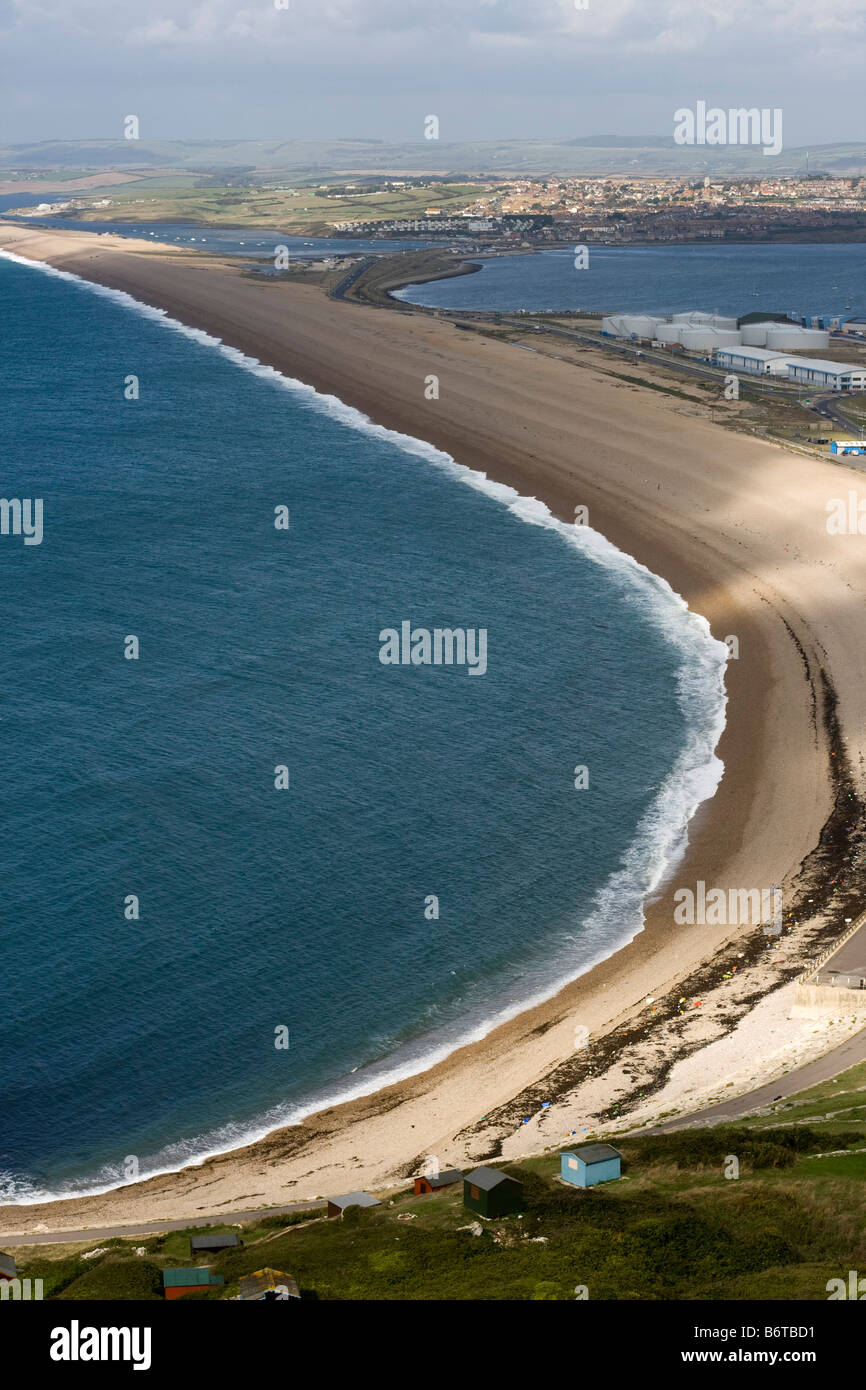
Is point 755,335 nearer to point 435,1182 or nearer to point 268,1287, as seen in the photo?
point 435,1182

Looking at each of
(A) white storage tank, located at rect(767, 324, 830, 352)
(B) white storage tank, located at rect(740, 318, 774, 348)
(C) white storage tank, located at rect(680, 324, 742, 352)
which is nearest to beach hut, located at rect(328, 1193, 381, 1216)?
(C) white storage tank, located at rect(680, 324, 742, 352)

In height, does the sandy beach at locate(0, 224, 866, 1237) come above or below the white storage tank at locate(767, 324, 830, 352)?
below

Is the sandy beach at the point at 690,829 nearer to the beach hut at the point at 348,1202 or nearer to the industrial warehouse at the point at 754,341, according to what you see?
the beach hut at the point at 348,1202

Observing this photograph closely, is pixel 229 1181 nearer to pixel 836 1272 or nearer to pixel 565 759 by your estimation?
pixel 836 1272

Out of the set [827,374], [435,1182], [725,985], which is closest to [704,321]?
[827,374]

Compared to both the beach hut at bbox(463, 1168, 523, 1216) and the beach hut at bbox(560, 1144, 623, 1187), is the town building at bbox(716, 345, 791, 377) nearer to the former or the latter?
the beach hut at bbox(560, 1144, 623, 1187)

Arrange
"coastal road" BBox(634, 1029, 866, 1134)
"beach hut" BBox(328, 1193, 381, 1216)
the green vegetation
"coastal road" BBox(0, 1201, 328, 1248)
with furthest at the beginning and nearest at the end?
1. "coastal road" BBox(634, 1029, 866, 1134)
2. "coastal road" BBox(0, 1201, 328, 1248)
3. "beach hut" BBox(328, 1193, 381, 1216)
4. the green vegetation
